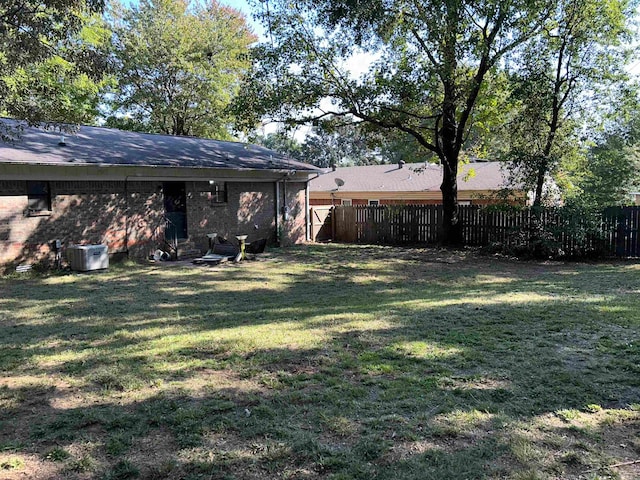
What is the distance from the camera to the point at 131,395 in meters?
4.09

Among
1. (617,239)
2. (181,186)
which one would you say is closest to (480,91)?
(617,239)

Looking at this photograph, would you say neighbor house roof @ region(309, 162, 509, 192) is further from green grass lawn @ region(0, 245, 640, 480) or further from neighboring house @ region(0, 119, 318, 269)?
green grass lawn @ region(0, 245, 640, 480)

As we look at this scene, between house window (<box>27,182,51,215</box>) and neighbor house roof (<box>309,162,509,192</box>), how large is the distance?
1649 cm

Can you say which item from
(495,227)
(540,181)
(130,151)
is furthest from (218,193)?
(540,181)

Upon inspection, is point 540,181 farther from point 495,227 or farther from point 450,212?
point 450,212

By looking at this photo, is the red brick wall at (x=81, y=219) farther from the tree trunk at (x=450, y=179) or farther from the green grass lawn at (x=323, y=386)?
the tree trunk at (x=450, y=179)

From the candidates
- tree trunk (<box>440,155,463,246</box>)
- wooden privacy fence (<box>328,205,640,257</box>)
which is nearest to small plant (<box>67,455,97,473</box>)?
wooden privacy fence (<box>328,205,640,257</box>)

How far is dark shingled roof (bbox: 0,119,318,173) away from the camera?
456 inches

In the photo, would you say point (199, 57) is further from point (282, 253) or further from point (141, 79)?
point (282, 253)

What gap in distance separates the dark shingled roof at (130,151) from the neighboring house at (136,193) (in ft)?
0.11

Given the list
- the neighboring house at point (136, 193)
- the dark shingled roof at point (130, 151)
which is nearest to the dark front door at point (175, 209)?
the neighboring house at point (136, 193)

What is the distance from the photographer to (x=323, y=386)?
4250mm

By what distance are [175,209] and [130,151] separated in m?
2.06

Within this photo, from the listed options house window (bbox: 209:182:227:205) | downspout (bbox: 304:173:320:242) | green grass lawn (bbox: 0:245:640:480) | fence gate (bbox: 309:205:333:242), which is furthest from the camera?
fence gate (bbox: 309:205:333:242)
